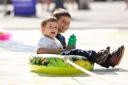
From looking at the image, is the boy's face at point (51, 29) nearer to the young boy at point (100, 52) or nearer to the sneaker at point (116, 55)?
the young boy at point (100, 52)

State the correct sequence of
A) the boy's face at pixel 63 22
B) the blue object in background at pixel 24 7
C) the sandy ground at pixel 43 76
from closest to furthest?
the sandy ground at pixel 43 76 → the boy's face at pixel 63 22 → the blue object in background at pixel 24 7

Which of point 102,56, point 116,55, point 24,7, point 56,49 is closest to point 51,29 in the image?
point 56,49

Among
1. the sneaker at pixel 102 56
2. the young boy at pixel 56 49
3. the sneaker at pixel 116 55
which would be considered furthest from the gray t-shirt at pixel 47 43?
the sneaker at pixel 116 55

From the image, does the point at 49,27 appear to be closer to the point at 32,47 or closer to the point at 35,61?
the point at 35,61

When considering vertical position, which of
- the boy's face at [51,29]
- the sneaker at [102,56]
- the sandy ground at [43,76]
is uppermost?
the boy's face at [51,29]

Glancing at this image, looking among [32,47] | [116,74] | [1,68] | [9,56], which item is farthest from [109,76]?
[32,47]

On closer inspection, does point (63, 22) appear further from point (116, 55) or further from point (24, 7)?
point (24, 7)

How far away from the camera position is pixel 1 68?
8.31 m

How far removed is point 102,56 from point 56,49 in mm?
671

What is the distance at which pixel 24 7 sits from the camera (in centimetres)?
2373

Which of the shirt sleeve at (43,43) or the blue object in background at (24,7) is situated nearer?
the shirt sleeve at (43,43)

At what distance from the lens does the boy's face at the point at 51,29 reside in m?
7.56

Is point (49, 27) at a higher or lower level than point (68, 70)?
higher

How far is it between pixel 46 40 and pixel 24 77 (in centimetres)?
64
